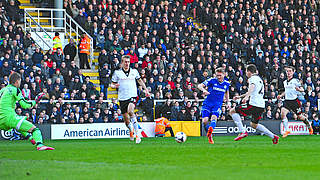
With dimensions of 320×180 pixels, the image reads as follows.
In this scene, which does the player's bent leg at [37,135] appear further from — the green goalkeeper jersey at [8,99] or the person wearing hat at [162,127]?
the person wearing hat at [162,127]

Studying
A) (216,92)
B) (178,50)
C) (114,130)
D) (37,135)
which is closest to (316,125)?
(178,50)

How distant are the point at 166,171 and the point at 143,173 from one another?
1.39ft

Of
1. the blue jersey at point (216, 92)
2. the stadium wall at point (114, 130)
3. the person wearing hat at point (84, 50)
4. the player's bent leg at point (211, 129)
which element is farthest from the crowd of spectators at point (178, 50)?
the player's bent leg at point (211, 129)

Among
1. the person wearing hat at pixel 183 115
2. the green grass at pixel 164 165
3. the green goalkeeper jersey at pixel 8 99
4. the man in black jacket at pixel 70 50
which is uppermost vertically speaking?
the man in black jacket at pixel 70 50

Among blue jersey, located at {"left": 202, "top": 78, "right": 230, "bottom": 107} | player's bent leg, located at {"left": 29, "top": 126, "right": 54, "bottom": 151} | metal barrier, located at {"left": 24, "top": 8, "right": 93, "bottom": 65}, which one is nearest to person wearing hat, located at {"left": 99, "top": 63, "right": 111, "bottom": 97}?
metal barrier, located at {"left": 24, "top": 8, "right": 93, "bottom": 65}

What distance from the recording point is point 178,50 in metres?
32.3

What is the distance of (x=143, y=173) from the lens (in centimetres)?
968

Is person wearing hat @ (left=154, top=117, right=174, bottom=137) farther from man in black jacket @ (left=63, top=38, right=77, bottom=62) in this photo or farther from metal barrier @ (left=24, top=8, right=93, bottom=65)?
metal barrier @ (left=24, top=8, right=93, bottom=65)

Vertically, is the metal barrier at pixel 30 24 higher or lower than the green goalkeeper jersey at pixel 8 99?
higher

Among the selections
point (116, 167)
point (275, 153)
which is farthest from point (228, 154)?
point (116, 167)

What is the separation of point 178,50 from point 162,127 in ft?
21.0

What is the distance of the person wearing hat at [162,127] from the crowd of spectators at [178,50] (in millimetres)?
861

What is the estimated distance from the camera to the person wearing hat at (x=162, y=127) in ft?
88.7

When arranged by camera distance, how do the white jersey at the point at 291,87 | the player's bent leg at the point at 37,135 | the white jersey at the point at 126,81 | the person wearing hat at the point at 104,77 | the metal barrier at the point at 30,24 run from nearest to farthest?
the player's bent leg at the point at 37,135 → the white jersey at the point at 126,81 → the white jersey at the point at 291,87 → the person wearing hat at the point at 104,77 → the metal barrier at the point at 30,24
